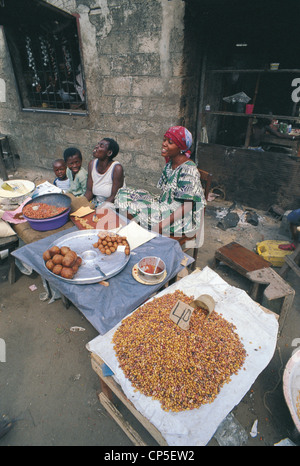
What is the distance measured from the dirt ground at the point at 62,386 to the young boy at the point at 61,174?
1.77m

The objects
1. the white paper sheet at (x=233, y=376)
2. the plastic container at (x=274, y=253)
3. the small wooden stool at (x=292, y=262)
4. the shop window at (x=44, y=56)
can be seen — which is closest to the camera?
the white paper sheet at (x=233, y=376)

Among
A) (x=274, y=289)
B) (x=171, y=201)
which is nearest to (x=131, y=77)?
(x=171, y=201)

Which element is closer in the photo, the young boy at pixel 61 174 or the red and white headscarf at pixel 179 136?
the red and white headscarf at pixel 179 136

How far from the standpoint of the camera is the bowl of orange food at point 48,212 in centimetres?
283

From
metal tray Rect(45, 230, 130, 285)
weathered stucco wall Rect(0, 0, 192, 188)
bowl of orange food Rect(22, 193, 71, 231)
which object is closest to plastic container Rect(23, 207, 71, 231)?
bowl of orange food Rect(22, 193, 71, 231)

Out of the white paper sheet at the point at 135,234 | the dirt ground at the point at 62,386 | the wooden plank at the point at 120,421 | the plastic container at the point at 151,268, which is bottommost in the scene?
the dirt ground at the point at 62,386

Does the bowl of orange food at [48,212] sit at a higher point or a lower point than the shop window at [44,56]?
lower

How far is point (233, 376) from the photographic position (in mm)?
1831

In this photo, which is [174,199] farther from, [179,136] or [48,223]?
[48,223]

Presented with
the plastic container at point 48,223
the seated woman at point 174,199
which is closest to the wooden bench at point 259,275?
the seated woman at point 174,199

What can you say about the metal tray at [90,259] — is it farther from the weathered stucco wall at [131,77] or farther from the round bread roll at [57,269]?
the weathered stucco wall at [131,77]

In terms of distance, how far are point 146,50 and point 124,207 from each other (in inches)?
128

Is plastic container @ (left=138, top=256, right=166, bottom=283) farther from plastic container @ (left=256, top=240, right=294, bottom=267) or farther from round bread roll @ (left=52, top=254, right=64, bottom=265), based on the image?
plastic container @ (left=256, top=240, right=294, bottom=267)

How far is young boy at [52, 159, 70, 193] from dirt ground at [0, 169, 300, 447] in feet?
5.81
